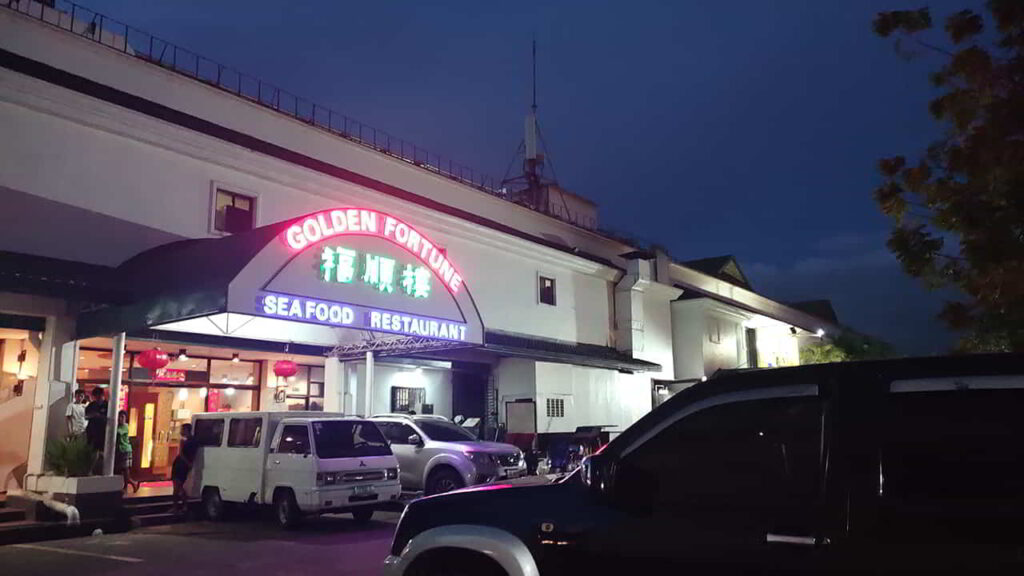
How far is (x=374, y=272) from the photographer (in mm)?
14422

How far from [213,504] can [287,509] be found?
7.29 feet

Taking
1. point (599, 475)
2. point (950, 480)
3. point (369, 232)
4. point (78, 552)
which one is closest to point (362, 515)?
point (78, 552)

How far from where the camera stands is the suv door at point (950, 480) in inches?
119

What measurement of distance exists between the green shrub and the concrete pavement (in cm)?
122

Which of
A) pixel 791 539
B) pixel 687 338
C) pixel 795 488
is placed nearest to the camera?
pixel 791 539

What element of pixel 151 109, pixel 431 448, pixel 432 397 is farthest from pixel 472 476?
pixel 151 109

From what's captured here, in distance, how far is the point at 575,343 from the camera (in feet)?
82.3

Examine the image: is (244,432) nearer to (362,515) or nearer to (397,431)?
(362,515)

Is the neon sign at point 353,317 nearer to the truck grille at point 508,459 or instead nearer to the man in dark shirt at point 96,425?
the truck grille at point 508,459

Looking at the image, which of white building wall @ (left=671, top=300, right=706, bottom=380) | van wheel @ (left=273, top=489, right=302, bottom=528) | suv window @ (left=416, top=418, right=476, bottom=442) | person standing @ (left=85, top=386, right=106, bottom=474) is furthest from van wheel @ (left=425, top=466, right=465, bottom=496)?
white building wall @ (left=671, top=300, right=706, bottom=380)

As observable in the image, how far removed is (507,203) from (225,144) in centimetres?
1032

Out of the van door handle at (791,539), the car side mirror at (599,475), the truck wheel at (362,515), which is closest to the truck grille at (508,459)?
the truck wheel at (362,515)

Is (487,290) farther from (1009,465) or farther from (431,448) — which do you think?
(1009,465)

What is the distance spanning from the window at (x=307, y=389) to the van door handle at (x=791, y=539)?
711 inches
